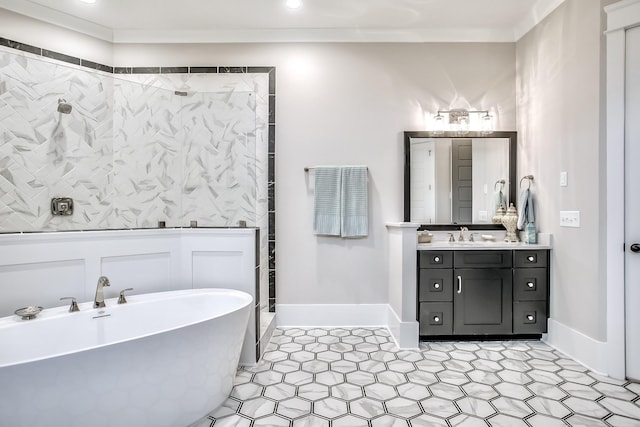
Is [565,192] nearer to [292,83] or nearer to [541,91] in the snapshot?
[541,91]

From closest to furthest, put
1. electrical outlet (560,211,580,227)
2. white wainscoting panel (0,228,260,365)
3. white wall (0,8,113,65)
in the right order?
1. white wainscoting panel (0,228,260,365)
2. electrical outlet (560,211,580,227)
3. white wall (0,8,113,65)

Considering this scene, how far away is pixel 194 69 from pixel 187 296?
7.17 feet

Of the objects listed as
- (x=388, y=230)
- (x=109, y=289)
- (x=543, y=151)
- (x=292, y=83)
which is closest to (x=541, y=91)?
(x=543, y=151)

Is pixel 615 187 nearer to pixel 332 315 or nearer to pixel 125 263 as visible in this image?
pixel 332 315

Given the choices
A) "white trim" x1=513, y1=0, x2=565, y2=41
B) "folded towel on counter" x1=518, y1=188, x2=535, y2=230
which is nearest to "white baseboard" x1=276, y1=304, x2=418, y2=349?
"folded towel on counter" x1=518, y1=188, x2=535, y2=230

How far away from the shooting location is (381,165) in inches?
123

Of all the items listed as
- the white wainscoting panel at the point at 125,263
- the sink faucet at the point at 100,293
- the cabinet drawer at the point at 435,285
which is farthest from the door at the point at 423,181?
the sink faucet at the point at 100,293

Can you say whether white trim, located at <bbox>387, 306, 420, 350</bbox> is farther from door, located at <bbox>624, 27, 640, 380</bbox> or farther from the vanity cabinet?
door, located at <bbox>624, 27, 640, 380</bbox>

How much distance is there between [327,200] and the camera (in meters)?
3.05

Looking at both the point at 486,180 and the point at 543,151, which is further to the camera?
the point at 486,180

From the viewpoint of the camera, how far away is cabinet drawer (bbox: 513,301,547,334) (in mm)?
2660

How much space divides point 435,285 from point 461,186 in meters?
1.02

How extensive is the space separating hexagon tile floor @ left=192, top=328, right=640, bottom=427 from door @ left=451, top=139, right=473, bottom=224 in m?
1.15

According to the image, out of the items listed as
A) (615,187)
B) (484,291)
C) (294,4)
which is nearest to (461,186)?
(484,291)
